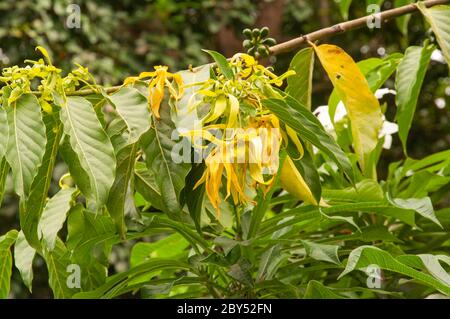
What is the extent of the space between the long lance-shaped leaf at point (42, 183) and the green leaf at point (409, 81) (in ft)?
1.49

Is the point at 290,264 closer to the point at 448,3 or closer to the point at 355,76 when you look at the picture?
the point at 355,76

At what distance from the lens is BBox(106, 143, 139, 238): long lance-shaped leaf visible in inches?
32.0

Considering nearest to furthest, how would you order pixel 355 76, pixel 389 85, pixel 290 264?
pixel 355 76, pixel 290 264, pixel 389 85

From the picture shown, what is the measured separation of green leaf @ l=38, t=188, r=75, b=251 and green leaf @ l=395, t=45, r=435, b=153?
0.45 meters

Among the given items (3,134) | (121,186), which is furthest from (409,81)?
(3,134)

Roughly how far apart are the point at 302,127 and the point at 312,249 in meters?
0.19

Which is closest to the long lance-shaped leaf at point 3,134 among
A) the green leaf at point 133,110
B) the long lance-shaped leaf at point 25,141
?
the long lance-shaped leaf at point 25,141

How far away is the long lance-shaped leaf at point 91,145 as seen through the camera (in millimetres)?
739

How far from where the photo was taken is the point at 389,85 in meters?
3.95

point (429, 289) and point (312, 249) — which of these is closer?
point (312, 249)

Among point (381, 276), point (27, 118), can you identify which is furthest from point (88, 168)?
point (381, 276)

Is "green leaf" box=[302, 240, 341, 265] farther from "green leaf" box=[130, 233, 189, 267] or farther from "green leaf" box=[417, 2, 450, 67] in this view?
"green leaf" box=[130, 233, 189, 267]

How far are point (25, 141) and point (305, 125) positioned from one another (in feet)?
0.93

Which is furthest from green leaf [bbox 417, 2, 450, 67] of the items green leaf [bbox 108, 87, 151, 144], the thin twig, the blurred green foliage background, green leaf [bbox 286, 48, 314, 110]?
the blurred green foliage background
